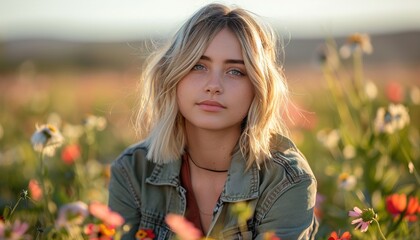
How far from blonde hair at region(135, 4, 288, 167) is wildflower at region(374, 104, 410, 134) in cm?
54

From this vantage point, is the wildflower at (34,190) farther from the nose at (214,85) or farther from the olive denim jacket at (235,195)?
the nose at (214,85)

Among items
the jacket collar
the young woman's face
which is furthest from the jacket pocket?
the young woman's face

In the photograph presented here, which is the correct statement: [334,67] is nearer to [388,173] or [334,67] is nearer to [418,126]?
[388,173]

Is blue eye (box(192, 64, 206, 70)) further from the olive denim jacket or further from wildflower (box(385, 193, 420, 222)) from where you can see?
wildflower (box(385, 193, 420, 222))

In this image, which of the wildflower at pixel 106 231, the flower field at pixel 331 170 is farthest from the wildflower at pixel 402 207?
the wildflower at pixel 106 231

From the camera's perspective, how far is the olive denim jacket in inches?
102

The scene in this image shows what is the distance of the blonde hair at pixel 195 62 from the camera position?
2625mm

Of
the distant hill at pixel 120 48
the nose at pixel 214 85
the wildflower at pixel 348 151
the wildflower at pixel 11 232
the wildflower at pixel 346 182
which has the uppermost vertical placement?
the distant hill at pixel 120 48

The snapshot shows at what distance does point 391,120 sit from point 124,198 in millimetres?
1169

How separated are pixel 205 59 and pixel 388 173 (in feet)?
3.83

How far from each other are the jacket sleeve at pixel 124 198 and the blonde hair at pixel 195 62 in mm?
152

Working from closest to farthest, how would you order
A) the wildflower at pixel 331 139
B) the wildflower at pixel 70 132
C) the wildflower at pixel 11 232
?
the wildflower at pixel 11 232 < the wildflower at pixel 70 132 < the wildflower at pixel 331 139

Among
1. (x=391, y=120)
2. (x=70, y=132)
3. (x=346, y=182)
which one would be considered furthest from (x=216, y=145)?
(x=70, y=132)

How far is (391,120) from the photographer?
3193 millimetres
